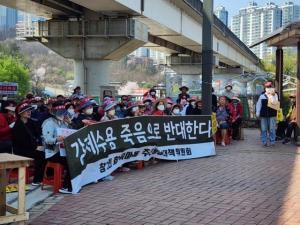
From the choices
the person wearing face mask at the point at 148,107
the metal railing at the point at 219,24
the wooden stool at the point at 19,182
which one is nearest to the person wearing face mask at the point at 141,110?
the person wearing face mask at the point at 148,107

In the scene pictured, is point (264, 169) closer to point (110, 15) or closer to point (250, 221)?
point (250, 221)

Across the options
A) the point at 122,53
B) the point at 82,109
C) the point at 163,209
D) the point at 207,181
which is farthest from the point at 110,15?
the point at 163,209

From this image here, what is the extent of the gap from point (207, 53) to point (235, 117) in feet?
13.0

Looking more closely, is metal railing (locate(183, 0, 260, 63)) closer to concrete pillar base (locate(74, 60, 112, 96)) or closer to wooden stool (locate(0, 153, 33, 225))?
concrete pillar base (locate(74, 60, 112, 96))

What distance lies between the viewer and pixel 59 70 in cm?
10588

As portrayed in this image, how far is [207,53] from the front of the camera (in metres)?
13.9

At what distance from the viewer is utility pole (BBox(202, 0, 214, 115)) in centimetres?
1383

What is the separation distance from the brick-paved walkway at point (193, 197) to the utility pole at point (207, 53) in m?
2.28

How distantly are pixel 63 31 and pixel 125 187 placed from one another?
1514 cm

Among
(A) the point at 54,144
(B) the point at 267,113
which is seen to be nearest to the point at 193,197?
(A) the point at 54,144

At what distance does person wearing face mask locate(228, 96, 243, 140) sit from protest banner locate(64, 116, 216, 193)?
347 cm

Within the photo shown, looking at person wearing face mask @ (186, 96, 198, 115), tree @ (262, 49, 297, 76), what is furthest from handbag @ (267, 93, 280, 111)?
tree @ (262, 49, 297, 76)

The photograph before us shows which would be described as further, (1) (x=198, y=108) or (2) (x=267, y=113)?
(1) (x=198, y=108)

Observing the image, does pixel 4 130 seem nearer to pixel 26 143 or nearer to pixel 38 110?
pixel 26 143
